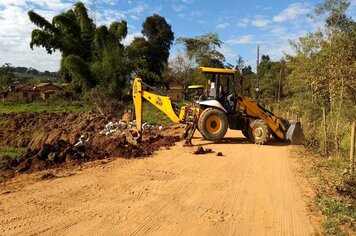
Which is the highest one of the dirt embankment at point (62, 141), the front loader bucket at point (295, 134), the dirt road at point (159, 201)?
the front loader bucket at point (295, 134)

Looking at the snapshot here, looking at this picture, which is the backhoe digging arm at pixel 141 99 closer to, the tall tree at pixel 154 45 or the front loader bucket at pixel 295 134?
the front loader bucket at pixel 295 134

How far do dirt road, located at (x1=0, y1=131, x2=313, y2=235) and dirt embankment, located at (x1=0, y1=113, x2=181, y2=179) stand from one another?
36.3 inches

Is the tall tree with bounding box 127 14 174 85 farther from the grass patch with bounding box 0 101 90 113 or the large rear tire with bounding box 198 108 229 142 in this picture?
the large rear tire with bounding box 198 108 229 142

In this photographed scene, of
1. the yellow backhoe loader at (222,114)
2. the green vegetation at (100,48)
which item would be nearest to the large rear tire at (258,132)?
the yellow backhoe loader at (222,114)

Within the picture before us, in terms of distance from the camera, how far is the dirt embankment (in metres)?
9.97

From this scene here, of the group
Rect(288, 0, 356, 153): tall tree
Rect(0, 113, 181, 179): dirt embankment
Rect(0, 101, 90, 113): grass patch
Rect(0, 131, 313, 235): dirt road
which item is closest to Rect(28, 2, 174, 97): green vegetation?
Rect(0, 101, 90, 113): grass patch

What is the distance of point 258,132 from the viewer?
13.4 m

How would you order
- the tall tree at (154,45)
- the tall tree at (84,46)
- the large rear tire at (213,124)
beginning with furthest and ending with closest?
the tall tree at (154,45), the tall tree at (84,46), the large rear tire at (213,124)

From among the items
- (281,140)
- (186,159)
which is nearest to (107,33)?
(281,140)

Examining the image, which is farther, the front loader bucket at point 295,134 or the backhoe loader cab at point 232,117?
the front loader bucket at point 295,134

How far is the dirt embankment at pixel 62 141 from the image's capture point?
997 centimetres

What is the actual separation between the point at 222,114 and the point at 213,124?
43 centimetres

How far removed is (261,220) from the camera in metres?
6.36

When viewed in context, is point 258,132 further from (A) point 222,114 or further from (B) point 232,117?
(A) point 222,114
